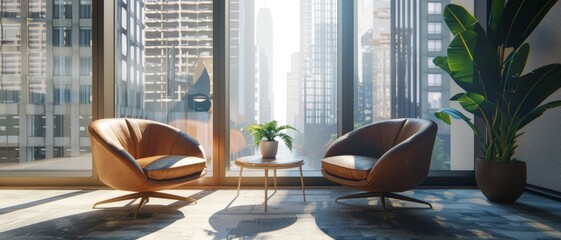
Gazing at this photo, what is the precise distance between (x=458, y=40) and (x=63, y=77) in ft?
13.9

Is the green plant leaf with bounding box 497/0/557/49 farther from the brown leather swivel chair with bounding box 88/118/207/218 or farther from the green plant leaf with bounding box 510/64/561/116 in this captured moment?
the brown leather swivel chair with bounding box 88/118/207/218

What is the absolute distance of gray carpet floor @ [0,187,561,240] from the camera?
191 cm

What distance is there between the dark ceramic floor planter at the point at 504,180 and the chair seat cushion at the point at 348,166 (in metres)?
1.15

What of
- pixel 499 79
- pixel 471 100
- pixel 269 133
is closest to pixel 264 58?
pixel 269 133

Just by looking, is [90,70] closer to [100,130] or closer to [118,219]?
[100,130]

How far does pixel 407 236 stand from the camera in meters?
1.86

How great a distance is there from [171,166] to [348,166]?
4.61ft

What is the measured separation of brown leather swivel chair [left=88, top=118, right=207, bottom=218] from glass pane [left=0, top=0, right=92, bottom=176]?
1.10m

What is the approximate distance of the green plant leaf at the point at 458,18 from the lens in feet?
8.25

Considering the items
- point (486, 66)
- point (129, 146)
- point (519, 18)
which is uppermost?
point (519, 18)

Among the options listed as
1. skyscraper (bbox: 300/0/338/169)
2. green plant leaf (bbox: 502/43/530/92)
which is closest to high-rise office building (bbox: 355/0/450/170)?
Result: skyscraper (bbox: 300/0/338/169)

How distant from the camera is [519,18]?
8.20ft

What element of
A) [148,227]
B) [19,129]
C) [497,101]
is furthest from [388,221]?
[19,129]

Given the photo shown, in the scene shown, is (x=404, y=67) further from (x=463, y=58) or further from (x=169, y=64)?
(x=169, y=64)
